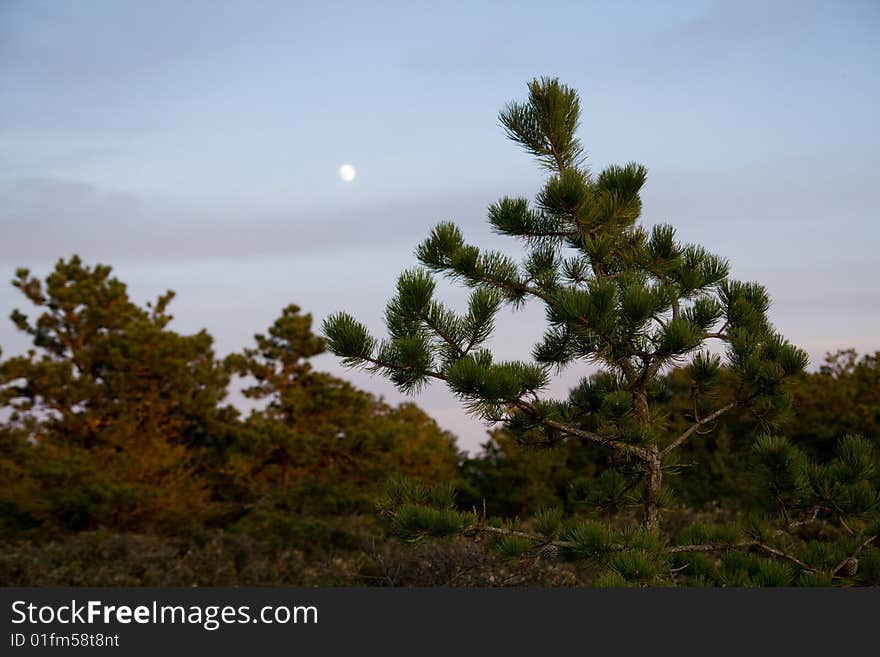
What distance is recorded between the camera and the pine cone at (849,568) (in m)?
4.58

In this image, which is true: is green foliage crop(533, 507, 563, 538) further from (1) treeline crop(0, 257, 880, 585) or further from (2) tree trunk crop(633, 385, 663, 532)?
(1) treeline crop(0, 257, 880, 585)

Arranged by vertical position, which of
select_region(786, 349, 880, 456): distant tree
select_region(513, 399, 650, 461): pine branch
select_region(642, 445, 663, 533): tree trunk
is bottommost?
select_region(642, 445, 663, 533): tree trunk

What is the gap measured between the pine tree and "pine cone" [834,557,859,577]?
853 mm

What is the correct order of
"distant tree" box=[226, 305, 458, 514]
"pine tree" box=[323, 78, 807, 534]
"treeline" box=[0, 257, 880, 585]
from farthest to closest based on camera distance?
1. "distant tree" box=[226, 305, 458, 514]
2. "treeline" box=[0, 257, 880, 585]
3. "pine tree" box=[323, 78, 807, 534]

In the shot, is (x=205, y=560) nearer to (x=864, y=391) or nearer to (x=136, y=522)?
(x=136, y=522)

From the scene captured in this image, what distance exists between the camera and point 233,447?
15.9 meters

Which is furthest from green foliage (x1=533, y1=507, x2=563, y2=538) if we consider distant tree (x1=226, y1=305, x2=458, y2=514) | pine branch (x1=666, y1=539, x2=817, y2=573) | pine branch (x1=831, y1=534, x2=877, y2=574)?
distant tree (x1=226, y1=305, x2=458, y2=514)

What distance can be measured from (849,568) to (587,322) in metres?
2.05

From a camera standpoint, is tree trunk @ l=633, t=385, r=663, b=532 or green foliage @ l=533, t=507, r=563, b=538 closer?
green foliage @ l=533, t=507, r=563, b=538

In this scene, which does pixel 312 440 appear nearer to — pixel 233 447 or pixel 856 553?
pixel 233 447

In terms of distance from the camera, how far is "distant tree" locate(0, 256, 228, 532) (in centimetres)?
1332

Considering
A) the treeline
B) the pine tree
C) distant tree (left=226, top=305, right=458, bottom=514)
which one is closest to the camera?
the pine tree

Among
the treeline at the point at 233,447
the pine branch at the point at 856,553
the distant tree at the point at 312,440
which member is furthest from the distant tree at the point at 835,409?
the pine branch at the point at 856,553

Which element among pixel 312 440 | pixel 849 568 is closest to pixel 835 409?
pixel 312 440
